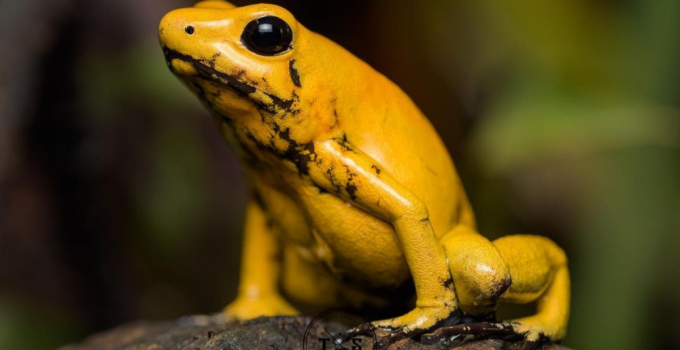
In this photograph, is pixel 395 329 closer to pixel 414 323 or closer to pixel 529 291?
pixel 414 323

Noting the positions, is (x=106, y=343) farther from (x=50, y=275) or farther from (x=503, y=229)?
(x=503, y=229)

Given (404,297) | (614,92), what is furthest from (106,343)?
(614,92)

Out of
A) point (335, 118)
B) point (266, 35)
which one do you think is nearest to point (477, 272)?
point (335, 118)

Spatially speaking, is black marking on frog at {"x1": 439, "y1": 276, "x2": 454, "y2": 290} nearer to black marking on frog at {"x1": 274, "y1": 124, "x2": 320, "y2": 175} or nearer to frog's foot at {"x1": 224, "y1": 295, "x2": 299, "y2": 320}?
black marking on frog at {"x1": 274, "y1": 124, "x2": 320, "y2": 175}

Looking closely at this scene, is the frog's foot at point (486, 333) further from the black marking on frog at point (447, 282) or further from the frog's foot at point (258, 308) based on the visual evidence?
the frog's foot at point (258, 308)

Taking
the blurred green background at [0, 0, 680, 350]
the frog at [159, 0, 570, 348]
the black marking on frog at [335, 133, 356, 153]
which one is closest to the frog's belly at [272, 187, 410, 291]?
the frog at [159, 0, 570, 348]

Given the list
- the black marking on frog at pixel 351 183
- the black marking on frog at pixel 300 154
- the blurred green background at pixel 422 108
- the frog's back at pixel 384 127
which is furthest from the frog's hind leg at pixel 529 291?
the blurred green background at pixel 422 108
